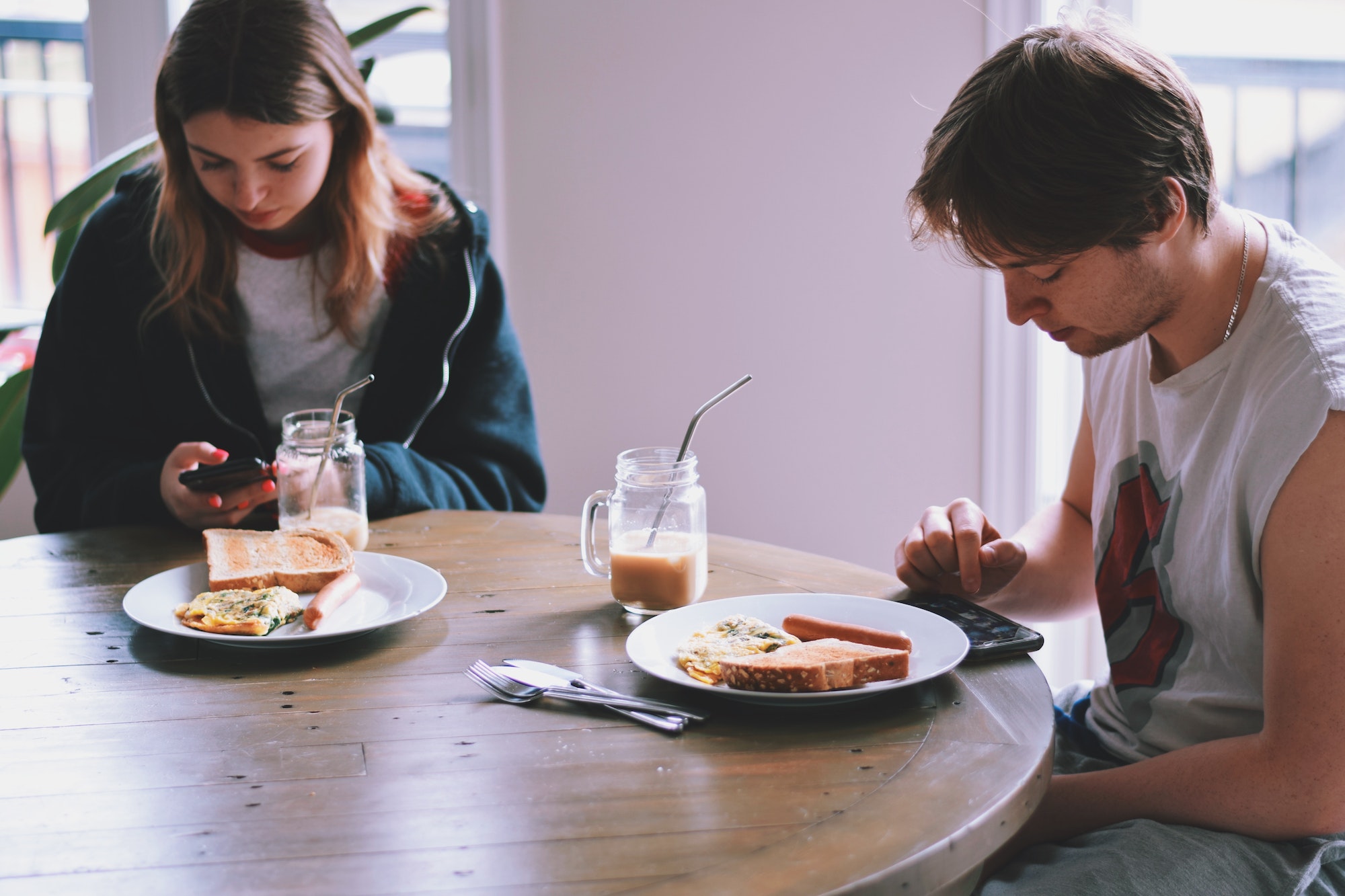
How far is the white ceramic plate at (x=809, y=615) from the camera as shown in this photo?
0.88 m

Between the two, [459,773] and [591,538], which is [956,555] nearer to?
[591,538]

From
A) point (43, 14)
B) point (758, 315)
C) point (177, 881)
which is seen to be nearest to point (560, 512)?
point (758, 315)

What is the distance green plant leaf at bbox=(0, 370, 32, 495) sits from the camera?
7.57 feet

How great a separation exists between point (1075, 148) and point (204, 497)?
44.1 inches

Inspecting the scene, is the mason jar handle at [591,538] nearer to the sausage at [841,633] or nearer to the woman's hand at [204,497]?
the sausage at [841,633]

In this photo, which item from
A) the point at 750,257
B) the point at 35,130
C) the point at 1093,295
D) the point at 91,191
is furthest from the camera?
the point at 35,130

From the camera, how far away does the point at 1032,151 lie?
3.20 feet

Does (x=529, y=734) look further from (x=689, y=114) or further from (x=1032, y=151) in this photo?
(x=689, y=114)

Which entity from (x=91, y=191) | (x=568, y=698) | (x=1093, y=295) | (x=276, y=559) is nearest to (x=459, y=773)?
(x=568, y=698)


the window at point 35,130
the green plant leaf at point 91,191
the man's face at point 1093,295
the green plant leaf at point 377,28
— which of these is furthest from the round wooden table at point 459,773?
the window at point 35,130

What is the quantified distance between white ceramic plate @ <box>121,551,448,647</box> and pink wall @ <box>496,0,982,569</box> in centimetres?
146

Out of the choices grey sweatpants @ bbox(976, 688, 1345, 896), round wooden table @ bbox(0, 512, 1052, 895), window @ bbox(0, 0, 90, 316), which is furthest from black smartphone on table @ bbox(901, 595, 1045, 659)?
window @ bbox(0, 0, 90, 316)

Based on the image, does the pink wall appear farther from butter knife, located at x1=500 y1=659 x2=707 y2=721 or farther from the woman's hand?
butter knife, located at x1=500 y1=659 x2=707 y2=721

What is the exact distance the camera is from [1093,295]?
1.04 metres
